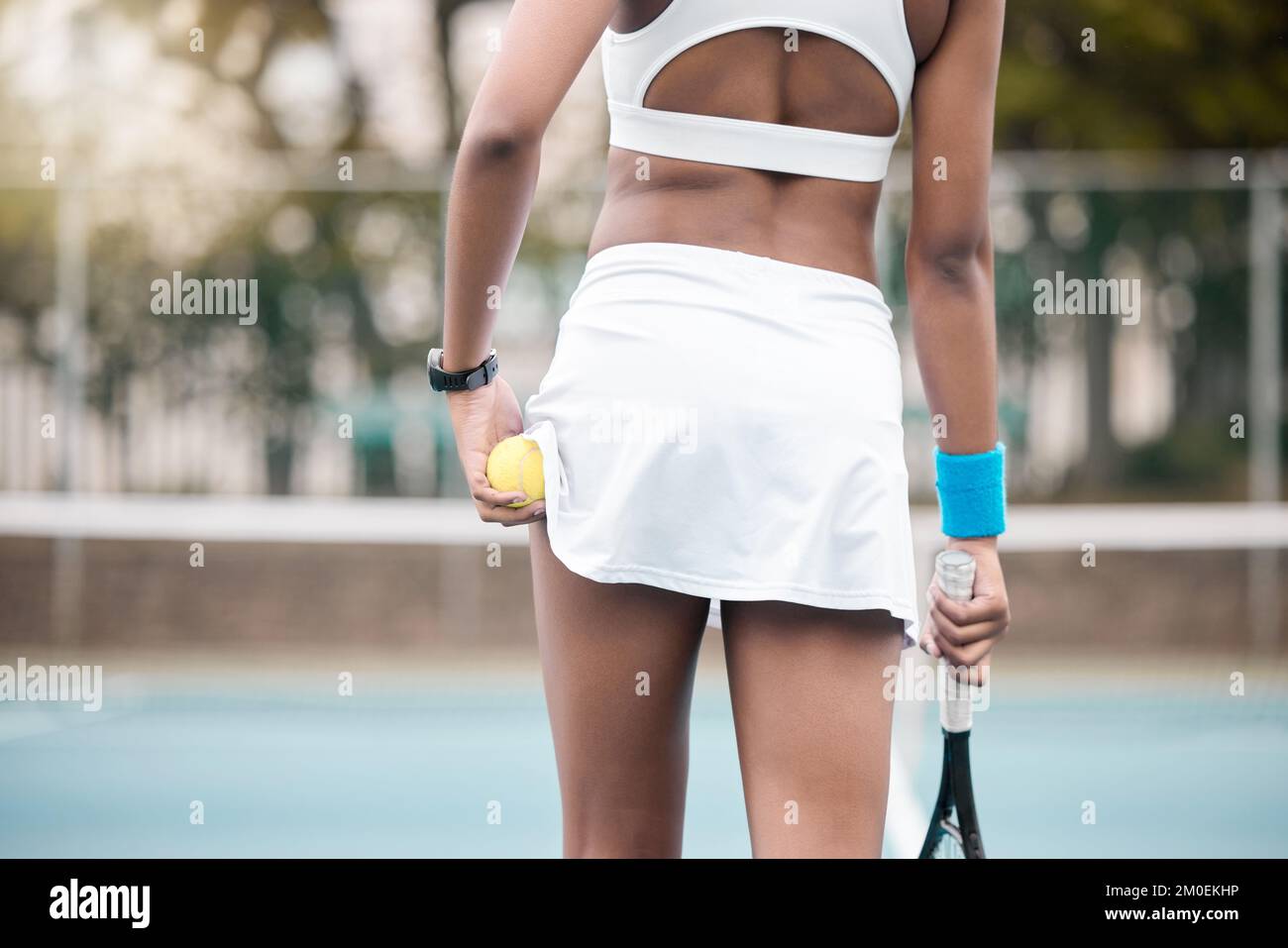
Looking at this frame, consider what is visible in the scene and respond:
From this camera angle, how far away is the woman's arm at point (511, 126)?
155 centimetres

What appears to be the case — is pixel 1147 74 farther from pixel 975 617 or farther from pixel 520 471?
pixel 520 471

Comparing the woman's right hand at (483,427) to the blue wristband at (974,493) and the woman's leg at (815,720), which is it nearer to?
the woman's leg at (815,720)

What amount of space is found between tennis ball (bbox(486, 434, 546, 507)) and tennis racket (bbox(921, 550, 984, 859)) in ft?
2.09

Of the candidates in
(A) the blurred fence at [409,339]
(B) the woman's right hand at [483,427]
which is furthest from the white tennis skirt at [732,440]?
(A) the blurred fence at [409,339]

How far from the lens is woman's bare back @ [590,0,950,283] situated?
1575 mm

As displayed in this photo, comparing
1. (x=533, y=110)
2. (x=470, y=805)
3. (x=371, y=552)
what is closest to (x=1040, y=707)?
(x=470, y=805)

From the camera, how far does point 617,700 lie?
5.46ft

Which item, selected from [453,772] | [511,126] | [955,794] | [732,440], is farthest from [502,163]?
[453,772]

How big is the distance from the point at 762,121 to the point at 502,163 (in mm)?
296

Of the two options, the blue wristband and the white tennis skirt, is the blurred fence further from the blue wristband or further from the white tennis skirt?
the white tennis skirt

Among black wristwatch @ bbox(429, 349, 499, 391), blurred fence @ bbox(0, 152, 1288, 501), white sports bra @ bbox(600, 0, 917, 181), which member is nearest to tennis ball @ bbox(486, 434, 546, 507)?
black wristwatch @ bbox(429, 349, 499, 391)

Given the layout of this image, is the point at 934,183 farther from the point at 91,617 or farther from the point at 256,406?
the point at 91,617

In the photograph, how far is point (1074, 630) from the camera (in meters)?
8.08
